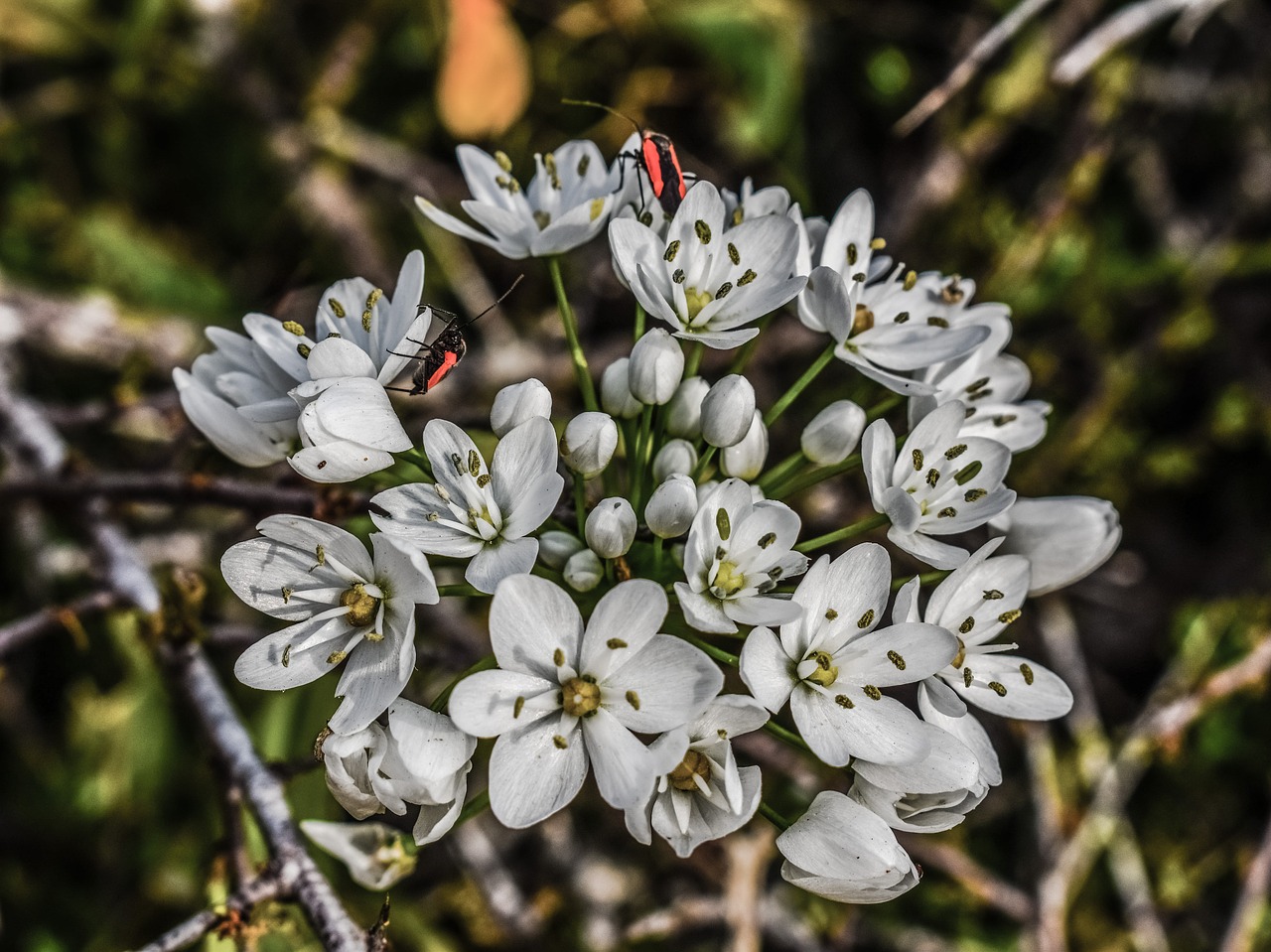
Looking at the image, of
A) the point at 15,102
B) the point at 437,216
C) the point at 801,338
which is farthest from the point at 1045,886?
the point at 15,102

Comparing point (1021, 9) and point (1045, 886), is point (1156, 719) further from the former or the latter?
point (1021, 9)

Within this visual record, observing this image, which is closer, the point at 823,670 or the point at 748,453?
the point at 823,670

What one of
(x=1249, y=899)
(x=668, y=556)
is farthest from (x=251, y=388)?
(x=1249, y=899)

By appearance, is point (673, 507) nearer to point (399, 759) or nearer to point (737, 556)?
point (737, 556)

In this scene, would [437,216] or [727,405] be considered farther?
[437,216]

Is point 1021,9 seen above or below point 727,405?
above

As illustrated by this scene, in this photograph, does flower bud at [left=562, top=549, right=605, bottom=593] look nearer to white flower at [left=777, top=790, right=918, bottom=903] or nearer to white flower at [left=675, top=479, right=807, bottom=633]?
white flower at [left=675, top=479, right=807, bottom=633]

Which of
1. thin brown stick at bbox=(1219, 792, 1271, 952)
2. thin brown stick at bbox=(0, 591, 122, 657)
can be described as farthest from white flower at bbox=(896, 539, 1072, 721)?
thin brown stick at bbox=(0, 591, 122, 657)

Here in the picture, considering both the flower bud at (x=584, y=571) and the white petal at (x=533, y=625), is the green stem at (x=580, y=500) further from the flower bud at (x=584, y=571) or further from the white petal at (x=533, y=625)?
the white petal at (x=533, y=625)
